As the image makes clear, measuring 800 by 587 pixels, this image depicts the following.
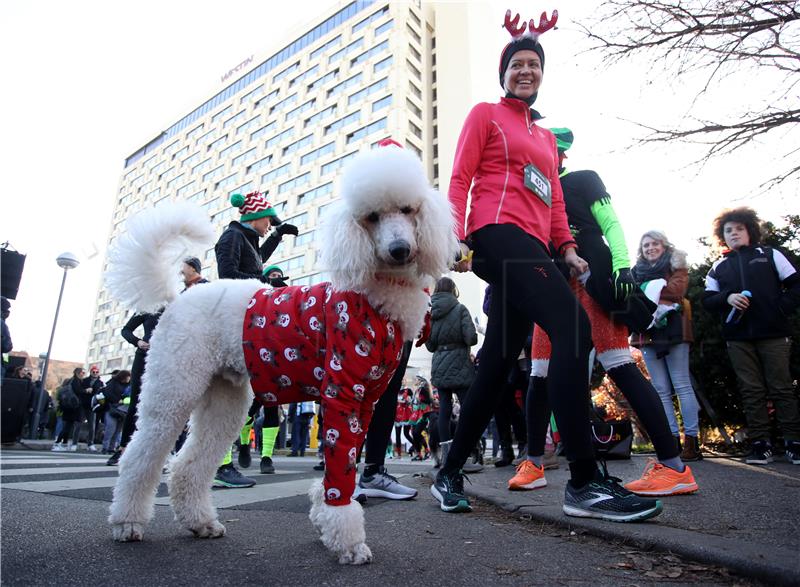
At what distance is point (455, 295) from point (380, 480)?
274 cm

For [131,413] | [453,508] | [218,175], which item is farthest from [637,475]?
[218,175]

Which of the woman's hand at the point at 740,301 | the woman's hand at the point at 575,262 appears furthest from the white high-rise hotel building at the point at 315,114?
the woman's hand at the point at 575,262

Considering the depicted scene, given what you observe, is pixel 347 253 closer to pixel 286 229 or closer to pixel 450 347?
pixel 286 229

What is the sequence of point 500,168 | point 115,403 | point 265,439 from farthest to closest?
point 115,403 → point 265,439 → point 500,168

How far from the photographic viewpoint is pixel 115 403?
382 inches

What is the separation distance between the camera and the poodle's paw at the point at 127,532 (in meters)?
1.98

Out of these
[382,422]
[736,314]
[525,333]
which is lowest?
[382,422]

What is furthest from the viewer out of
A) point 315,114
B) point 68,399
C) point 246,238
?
point 315,114

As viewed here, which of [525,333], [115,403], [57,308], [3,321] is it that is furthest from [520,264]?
[57,308]

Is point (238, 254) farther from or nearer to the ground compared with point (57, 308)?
nearer to the ground

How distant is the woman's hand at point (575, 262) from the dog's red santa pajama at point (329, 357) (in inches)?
52.5

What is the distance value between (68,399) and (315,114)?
137ft

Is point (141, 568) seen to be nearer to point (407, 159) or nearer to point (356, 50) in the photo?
point (407, 159)

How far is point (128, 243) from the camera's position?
7.95 ft
